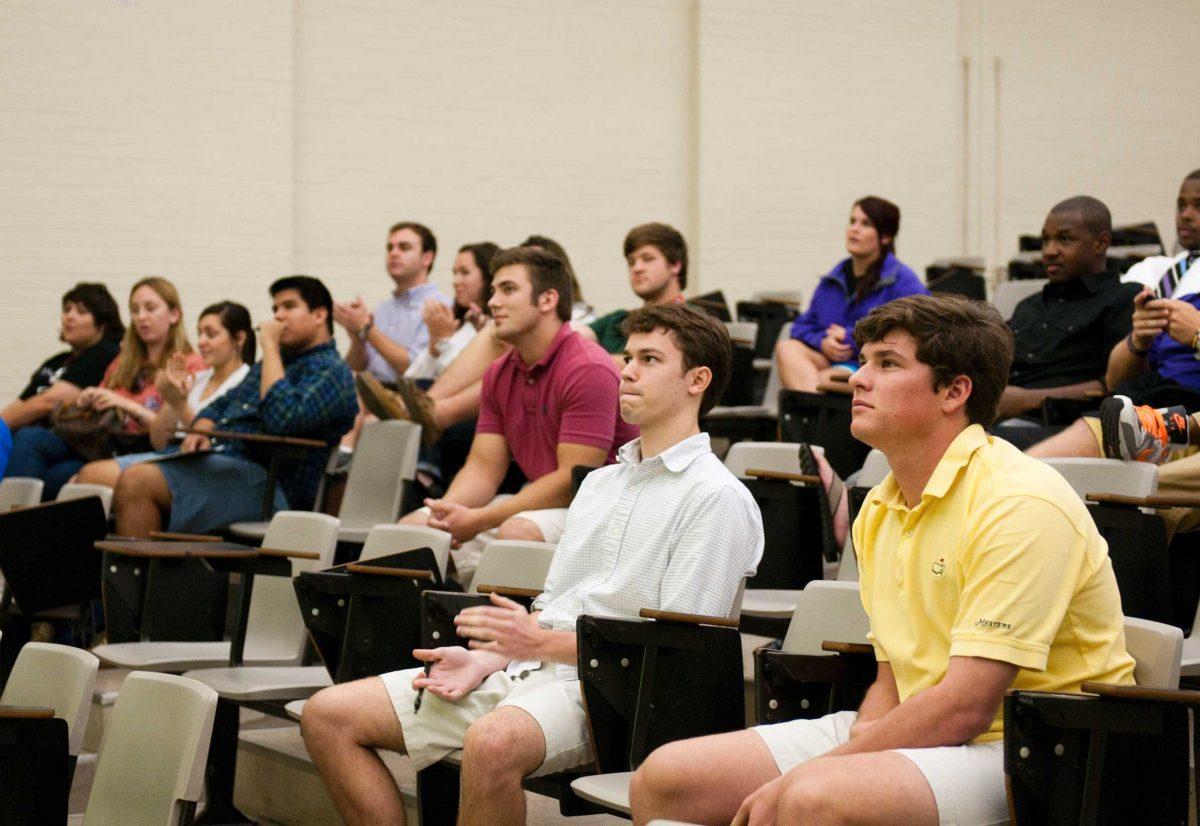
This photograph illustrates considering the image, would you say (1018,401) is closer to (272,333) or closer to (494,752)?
(494,752)

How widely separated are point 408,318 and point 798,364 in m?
1.82

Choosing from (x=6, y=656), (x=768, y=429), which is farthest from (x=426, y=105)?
(x=6, y=656)

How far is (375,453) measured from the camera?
489cm

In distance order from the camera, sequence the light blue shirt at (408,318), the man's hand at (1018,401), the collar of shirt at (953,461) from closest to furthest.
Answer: the collar of shirt at (953,461) → the man's hand at (1018,401) → the light blue shirt at (408,318)

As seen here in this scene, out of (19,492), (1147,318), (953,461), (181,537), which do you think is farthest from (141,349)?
(953,461)

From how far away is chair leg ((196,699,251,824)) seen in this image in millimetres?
3312

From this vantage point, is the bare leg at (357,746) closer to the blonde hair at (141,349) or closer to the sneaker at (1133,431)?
the sneaker at (1133,431)

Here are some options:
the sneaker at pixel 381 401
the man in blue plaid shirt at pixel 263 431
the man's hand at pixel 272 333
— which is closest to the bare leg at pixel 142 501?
the man in blue plaid shirt at pixel 263 431

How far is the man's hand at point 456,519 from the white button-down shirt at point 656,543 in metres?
0.99

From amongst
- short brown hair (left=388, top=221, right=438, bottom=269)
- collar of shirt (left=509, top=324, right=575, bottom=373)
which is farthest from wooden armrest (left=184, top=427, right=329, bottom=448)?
short brown hair (left=388, top=221, right=438, bottom=269)

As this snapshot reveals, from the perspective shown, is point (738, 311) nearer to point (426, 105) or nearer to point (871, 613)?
point (426, 105)

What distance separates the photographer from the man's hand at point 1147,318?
3594 mm

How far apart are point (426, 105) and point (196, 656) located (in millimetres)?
4460

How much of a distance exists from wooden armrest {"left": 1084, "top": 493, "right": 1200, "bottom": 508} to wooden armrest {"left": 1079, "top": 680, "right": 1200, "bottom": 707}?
99 centimetres
